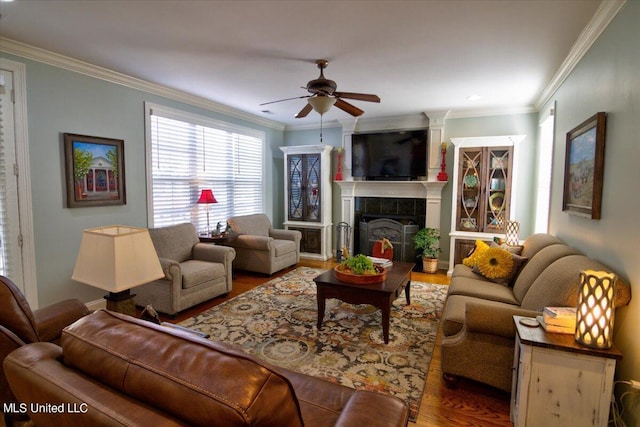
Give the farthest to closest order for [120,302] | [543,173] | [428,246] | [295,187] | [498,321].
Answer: [295,187] → [428,246] → [543,173] → [498,321] → [120,302]

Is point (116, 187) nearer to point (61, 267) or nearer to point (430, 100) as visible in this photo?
point (61, 267)

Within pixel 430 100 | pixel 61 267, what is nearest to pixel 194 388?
pixel 61 267

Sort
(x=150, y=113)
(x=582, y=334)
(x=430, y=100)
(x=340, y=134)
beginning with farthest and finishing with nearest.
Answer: (x=340, y=134), (x=430, y=100), (x=150, y=113), (x=582, y=334)

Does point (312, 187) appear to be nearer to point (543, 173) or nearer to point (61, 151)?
point (543, 173)

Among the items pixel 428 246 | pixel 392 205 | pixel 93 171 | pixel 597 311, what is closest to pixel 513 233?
pixel 428 246

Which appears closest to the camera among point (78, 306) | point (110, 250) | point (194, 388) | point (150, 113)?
point (194, 388)

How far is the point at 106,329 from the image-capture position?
3.26ft

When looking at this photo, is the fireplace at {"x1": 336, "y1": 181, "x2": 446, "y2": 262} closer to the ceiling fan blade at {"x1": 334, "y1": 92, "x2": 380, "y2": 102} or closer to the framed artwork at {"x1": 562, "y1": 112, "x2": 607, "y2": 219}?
the framed artwork at {"x1": 562, "y1": 112, "x2": 607, "y2": 219}

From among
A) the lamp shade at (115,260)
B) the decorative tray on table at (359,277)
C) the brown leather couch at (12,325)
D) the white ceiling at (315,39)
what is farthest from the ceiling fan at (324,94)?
the brown leather couch at (12,325)

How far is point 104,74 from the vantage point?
3.55m

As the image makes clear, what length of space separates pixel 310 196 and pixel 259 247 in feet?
5.55

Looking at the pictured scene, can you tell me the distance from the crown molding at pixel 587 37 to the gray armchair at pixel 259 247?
13.2ft

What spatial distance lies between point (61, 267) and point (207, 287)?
4.74ft

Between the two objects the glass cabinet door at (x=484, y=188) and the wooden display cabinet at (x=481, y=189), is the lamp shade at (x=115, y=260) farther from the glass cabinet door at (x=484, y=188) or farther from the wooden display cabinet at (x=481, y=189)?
the glass cabinet door at (x=484, y=188)
